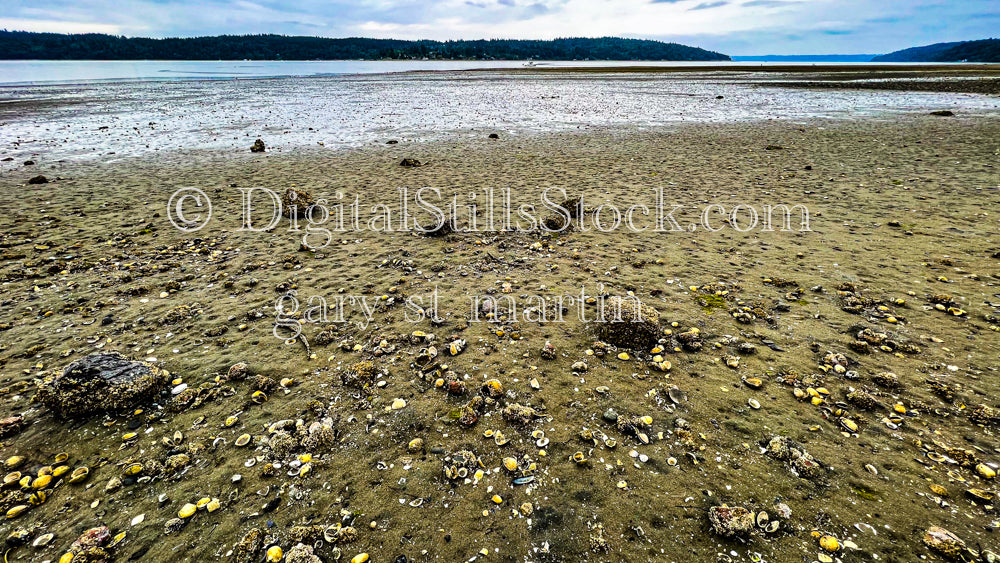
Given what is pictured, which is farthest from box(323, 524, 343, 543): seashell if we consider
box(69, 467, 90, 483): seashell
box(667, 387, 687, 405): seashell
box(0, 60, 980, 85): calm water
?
box(0, 60, 980, 85): calm water

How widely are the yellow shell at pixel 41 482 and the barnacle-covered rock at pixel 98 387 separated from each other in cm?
88

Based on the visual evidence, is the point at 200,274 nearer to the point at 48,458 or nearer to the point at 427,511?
the point at 48,458

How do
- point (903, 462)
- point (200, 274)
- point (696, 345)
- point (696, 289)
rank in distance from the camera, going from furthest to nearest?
1. point (200, 274)
2. point (696, 289)
3. point (696, 345)
4. point (903, 462)

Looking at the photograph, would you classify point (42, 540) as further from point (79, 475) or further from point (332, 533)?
point (332, 533)

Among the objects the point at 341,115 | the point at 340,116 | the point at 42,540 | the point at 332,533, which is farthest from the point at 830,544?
the point at 341,115

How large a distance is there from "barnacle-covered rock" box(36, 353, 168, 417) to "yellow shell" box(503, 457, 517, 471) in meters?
4.48

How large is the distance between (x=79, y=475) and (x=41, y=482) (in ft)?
0.98

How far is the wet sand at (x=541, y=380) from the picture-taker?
3.56 m

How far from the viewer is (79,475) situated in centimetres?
405

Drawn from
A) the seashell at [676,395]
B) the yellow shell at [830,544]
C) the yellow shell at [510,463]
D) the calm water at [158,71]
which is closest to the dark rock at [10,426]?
→ the yellow shell at [510,463]

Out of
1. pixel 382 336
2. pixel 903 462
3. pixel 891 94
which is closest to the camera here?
pixel 903 462

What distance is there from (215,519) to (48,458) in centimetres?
228

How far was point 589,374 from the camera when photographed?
5.35 m

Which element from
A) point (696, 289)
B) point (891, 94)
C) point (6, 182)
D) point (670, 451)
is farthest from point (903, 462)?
point (891, 94)
